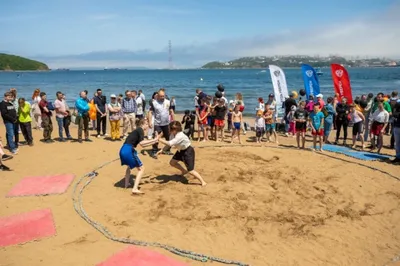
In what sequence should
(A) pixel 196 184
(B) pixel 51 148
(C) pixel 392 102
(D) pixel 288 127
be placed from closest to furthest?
1. (A) pixel 196 184
2. (B) pixel 51 148
3. (C) pixel 392 102
4. (D) pixel 288 127

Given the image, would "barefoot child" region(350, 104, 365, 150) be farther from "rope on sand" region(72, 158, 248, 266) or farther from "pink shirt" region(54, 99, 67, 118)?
"pink shirt" region(54, 99, 67, 118)

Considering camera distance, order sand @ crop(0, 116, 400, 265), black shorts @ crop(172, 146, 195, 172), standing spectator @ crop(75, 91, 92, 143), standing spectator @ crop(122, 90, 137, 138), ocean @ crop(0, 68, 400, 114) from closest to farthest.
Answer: sand @ crop(0, 116, 400, 265) → black shorts @ crop(172, 146, 195, 172) → standing spectator @ crop(75, 91, 92, 143) → standing spectator @ crop(122, 90, 137, 138) → ocean @ crop(0, 68, 400, 114)

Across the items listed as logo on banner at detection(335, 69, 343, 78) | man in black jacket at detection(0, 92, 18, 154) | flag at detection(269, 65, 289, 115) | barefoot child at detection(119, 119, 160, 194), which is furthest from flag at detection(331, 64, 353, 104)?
man in black jacket at detection(0, 92, 18, 154)

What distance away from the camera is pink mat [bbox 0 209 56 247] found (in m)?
5.05

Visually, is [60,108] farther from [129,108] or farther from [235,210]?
[235,210]

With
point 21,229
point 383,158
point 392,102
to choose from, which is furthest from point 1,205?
point 392,102

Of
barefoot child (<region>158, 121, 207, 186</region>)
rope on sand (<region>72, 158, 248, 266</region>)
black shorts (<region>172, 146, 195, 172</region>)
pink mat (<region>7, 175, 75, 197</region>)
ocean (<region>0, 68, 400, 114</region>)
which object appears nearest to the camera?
rope on sand (<region>72, 158, 248, 266</region>)

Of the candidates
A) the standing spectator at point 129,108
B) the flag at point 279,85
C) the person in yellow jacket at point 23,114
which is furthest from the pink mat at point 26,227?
the flag at point 279,85

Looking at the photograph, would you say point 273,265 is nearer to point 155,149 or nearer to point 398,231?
point 398,231

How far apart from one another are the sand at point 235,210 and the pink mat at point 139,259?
14cm

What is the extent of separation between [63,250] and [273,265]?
3105mm

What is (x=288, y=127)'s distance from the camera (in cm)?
1314

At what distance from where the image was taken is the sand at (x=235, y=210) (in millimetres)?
4812

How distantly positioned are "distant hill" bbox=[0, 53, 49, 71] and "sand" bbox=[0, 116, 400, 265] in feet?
617
